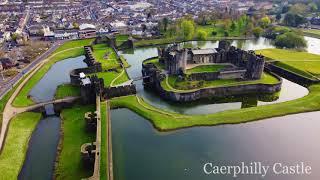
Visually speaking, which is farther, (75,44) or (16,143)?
(75,44)

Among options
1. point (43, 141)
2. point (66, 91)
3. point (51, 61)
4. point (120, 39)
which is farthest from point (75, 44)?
point (43, 141)

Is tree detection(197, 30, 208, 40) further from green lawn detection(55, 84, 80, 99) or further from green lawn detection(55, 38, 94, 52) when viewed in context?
green lawn detection(55, 84, 80, 99)

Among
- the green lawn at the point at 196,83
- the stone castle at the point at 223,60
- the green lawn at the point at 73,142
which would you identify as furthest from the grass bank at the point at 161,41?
the green lawn at the point at 73,142

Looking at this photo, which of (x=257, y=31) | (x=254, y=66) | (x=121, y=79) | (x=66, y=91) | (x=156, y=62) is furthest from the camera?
(x=257, y=31)

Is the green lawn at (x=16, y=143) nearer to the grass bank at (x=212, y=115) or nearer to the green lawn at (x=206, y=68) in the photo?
the grass bank at (x=212, y=115)

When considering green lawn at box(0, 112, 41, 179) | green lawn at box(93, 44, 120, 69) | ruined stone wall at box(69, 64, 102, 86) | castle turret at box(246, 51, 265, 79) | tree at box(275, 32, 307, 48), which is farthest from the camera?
tree at box(275, 32, 307, 48)

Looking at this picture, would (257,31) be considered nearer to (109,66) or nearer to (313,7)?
(313,7)

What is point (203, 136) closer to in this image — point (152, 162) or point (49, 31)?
point (152, 162)

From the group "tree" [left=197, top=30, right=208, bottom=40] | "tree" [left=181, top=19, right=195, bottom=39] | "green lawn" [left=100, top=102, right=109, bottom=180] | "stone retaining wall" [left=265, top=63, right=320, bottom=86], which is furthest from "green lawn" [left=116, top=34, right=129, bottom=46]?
"green lawn" [left=100, top=102, right=109, bottom=180]
